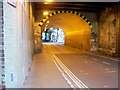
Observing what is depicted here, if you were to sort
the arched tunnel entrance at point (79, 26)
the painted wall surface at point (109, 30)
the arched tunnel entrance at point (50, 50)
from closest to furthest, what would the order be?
the arched tunnel entrance at point (50, 50)
the painted wall surface at point (109, 30)
the arched tunnel entrance at point (79, 26)

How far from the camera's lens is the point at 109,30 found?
2794 cm

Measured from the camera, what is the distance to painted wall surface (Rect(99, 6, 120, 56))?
25.5m

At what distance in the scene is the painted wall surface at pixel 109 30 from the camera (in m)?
25.5

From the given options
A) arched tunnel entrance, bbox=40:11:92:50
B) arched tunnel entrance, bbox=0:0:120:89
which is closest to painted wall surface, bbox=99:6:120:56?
arched tunnel entrance, bbox=0:0:120:89

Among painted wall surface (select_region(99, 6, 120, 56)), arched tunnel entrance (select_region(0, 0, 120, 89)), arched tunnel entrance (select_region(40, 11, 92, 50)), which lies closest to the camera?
arched tunnel entrance (select_region(0, 0, 120, 89))

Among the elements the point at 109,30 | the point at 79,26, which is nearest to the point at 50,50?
the point at 79,26

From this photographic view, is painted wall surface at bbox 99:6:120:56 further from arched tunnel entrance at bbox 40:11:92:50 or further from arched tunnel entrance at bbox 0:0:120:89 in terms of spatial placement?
arched tunnel entrance at bbox 40:11:92:50

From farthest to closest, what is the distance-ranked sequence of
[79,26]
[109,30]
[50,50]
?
[79,26], [50,50], [109,30]

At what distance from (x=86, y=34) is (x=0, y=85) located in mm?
30142

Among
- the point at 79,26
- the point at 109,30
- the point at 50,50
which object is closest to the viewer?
the point at 109,30

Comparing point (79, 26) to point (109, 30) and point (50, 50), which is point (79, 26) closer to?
point (50, 50)

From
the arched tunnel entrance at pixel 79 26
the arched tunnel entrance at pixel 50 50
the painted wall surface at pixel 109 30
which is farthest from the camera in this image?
the arched tunnel entrance at pixel 79 26

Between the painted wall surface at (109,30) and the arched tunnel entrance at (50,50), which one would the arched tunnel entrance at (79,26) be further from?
the painted wall surface at (109,30)

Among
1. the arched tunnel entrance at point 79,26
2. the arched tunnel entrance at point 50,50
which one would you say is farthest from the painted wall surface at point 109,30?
the arched tunnel entrance at point 79,26
